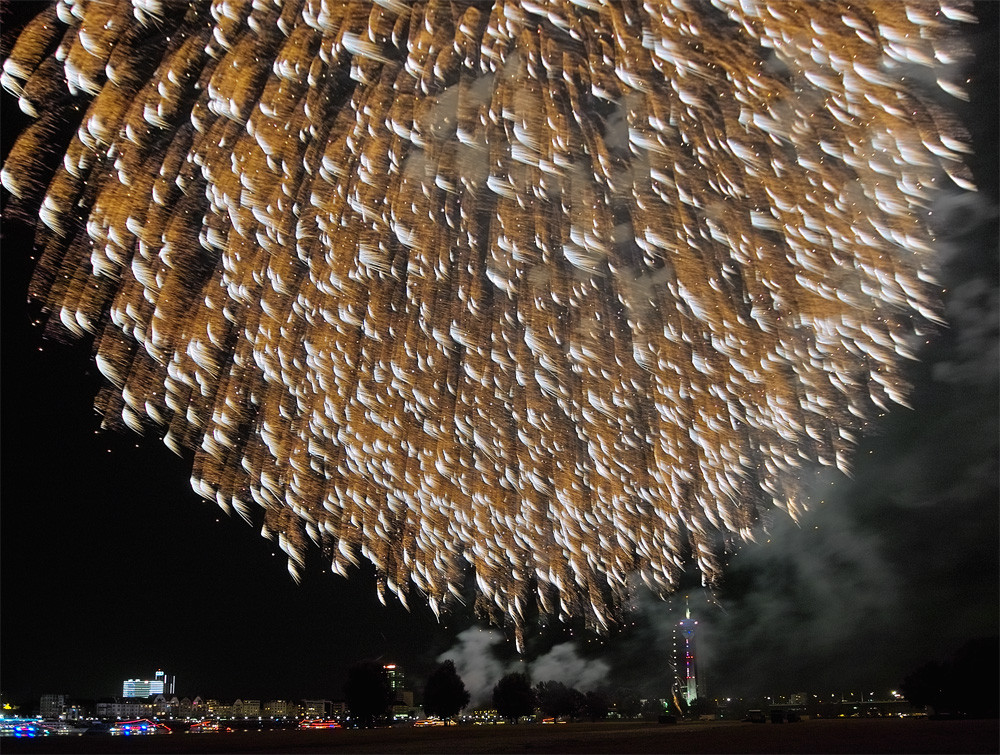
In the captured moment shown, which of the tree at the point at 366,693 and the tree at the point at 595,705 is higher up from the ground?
the tree at the point at 366,693

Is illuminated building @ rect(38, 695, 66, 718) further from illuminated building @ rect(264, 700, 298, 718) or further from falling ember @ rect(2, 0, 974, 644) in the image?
falling ember @ rect(2, 0, 974, 644)

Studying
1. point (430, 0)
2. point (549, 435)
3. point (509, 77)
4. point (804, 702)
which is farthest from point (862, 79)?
point (804, 702)

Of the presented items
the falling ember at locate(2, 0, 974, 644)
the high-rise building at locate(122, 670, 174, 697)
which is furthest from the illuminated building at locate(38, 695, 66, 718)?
the falling ember at locate(2, 0, 974, 644)

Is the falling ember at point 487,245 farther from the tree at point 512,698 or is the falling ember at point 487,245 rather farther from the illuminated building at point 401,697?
the illuminated building at point 401,697

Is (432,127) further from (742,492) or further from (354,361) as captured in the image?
(742,492)

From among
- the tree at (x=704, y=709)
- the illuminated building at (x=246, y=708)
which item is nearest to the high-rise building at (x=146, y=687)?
the illuminated building at (x=246, y=708)
